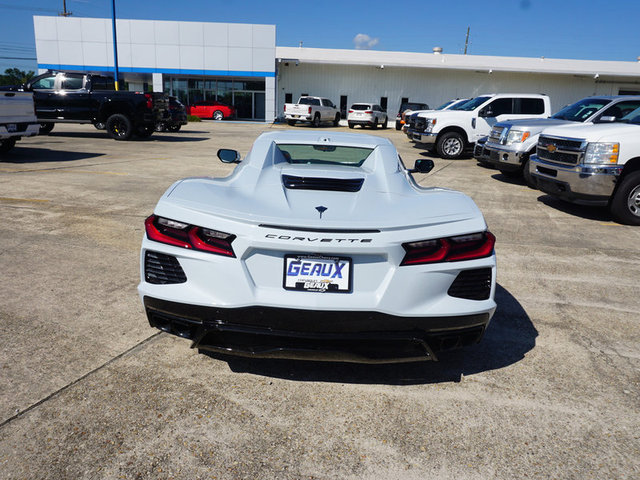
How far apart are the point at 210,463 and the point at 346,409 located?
78cm

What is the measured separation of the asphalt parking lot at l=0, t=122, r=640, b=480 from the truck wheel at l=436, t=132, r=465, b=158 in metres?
11.5

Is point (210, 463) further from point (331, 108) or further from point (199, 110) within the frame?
point (199, 110)

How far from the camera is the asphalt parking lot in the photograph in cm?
225

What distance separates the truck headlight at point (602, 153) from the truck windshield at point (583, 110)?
3.05m

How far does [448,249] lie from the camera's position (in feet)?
8.37

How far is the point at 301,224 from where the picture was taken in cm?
245

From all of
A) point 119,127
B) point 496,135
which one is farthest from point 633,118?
point 119,127

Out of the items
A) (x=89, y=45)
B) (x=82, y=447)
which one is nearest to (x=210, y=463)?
(x=82, y=447)

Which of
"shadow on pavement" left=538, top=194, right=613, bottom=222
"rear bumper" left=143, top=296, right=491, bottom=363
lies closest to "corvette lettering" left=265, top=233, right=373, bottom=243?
"rear bumper" left=143, top=296, right=491, bottom=363

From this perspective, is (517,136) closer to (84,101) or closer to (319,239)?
(319,239)

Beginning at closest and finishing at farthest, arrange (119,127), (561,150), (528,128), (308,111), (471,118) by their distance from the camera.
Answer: (561,150)
(528,128)
(471,118)
(119,127)
(308,111)

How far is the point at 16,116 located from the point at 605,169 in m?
11.9

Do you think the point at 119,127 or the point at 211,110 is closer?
the point at 119,127

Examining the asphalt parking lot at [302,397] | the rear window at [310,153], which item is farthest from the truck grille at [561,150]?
the rear window at [310,153]
